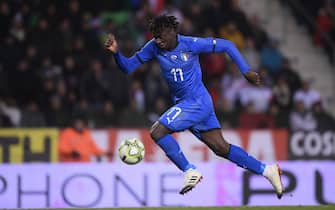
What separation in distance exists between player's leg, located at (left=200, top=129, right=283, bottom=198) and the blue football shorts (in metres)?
0.09

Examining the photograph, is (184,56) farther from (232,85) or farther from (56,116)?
(232,85)

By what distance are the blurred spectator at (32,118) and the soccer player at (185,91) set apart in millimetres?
6313

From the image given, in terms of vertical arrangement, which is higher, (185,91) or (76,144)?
(185,91)

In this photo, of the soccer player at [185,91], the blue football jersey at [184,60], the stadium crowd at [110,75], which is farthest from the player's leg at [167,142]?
the stadium crowd at [110,75]

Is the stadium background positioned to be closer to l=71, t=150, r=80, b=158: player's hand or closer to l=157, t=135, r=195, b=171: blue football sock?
l=71, t=150, r=80, b=158: player's hand

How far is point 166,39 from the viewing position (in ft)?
38.4

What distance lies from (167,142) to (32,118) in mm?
6680

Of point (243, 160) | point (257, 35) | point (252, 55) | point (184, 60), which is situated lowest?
point (243, 160)

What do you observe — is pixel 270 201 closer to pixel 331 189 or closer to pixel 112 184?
pixel 331 189

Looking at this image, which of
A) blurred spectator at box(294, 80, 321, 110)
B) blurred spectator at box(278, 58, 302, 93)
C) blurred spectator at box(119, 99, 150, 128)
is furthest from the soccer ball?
blurred spectator at box(278, 58, 302, 93)

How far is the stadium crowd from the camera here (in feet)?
60.1

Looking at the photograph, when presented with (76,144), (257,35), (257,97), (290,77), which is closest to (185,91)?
(76,144)

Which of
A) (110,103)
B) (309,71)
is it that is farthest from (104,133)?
(309,71)

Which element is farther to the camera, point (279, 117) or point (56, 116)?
point (279, 117)
